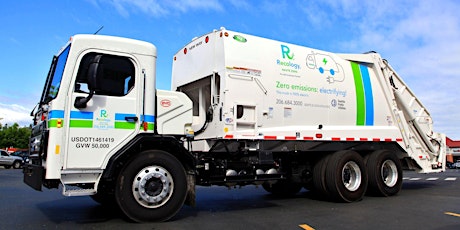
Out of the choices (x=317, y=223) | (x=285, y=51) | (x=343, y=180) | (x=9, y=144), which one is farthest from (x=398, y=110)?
(x=9, y=144)

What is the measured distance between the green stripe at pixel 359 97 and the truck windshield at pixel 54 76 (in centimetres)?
677

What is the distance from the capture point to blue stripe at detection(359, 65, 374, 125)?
994 cm

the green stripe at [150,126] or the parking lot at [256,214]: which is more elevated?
the green stripe at [150,126]

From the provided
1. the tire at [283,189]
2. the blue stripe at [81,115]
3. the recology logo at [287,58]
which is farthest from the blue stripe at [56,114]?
the tire at [283,189]

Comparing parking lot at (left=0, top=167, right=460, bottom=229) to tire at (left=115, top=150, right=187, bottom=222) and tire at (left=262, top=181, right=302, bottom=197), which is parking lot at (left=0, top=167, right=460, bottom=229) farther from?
tire at (left=262, top=181, right=302, bottom=197)

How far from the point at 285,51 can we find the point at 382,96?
3.52m

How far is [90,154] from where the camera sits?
19.5 ft

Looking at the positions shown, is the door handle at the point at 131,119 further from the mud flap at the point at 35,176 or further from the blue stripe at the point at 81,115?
the mud flap at the point at 35,176

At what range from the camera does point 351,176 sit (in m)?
9.15

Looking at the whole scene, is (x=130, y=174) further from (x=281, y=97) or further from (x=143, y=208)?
(x=281, y=97)

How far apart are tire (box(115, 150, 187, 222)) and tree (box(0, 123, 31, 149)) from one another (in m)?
72.5

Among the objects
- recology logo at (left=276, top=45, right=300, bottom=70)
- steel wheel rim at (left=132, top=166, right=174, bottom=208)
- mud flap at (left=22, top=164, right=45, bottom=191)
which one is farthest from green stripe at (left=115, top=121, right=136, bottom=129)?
recology logo at (left=276, top=45, right=300, bottom=70)

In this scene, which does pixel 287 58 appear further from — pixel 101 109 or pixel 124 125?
pixel 101 109

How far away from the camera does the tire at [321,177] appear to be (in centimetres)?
880
